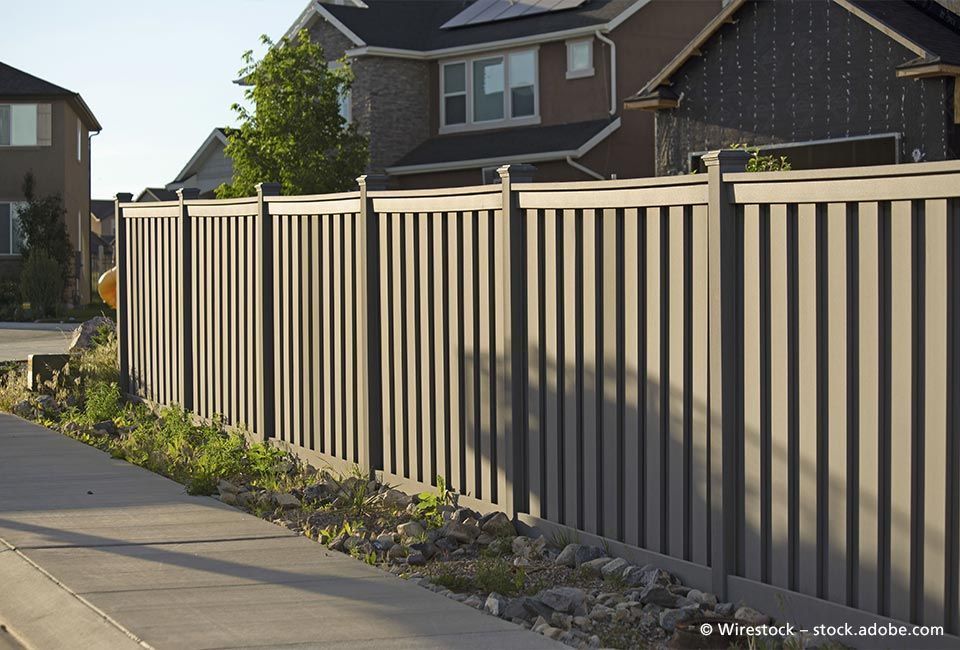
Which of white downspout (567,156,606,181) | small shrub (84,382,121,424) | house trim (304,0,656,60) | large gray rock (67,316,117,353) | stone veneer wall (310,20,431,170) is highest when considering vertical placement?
house trim (304,0,656,60)

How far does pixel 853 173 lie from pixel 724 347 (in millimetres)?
1025

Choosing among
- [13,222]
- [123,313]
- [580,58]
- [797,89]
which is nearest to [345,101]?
[580,58]

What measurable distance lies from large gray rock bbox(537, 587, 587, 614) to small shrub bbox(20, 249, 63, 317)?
1202 inches

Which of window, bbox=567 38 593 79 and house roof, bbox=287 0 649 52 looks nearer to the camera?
window, bbox=567 38 593 79

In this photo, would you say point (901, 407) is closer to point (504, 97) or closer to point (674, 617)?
point (674, 617)

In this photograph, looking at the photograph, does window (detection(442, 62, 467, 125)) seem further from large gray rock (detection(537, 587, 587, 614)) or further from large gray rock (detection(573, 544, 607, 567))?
large gray rock (detection(537, 587, 587, 614))

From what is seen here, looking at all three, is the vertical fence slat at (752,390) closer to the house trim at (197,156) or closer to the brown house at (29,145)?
the brown house at (29,145)

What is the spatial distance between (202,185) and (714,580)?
39.4m

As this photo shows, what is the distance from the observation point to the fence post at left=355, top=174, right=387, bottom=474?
361 inches

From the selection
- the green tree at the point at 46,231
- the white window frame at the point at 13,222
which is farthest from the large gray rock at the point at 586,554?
the white window frame at the point at 13,222

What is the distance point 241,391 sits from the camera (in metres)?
11.1

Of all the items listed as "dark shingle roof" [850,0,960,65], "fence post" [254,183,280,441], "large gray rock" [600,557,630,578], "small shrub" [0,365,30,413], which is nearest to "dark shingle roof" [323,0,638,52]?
"dark shingle roof" [850,0,960,65]

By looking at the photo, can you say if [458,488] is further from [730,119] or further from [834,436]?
[730,119]

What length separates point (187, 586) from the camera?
6629 millimetres
